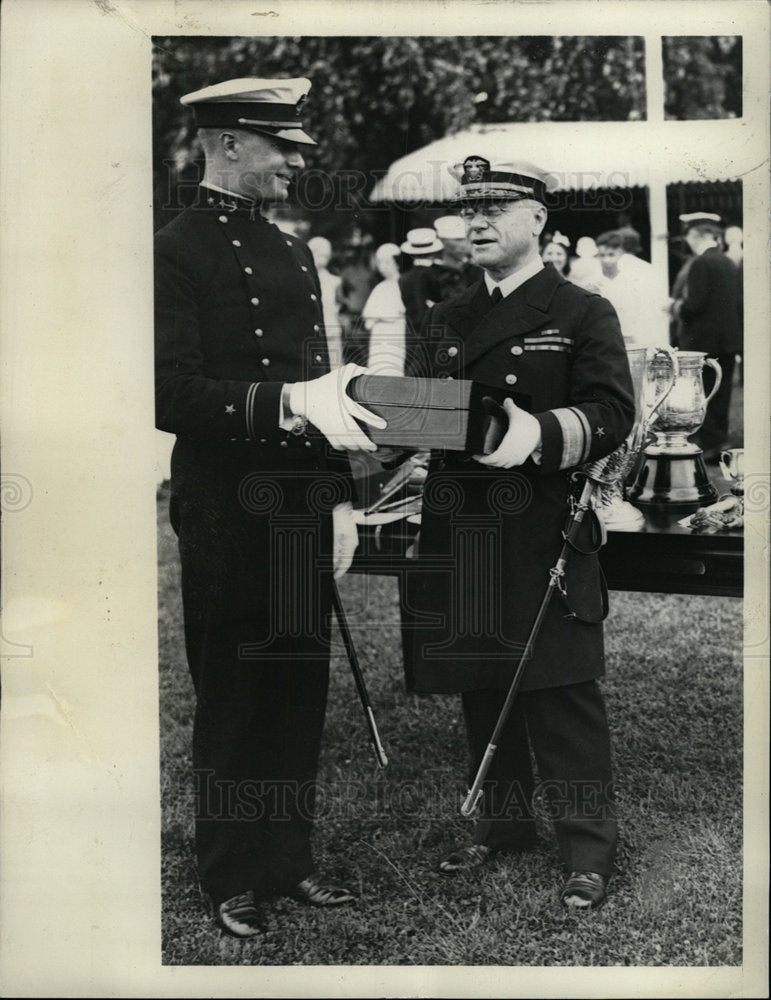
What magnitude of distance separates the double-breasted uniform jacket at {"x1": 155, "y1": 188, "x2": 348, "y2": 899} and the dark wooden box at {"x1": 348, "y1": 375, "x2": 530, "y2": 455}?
7.7 inches

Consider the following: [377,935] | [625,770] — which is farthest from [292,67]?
[377,935]

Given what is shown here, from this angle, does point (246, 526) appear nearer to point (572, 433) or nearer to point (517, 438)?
point (517, 438)

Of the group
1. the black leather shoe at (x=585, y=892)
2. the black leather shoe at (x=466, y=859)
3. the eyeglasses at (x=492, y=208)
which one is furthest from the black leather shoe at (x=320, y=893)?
the eyeglasses at (x=492, y=208)

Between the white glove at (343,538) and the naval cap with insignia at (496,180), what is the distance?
3.23ft

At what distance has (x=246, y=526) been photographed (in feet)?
11.3

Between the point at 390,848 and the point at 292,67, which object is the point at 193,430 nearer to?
the point at 292,67

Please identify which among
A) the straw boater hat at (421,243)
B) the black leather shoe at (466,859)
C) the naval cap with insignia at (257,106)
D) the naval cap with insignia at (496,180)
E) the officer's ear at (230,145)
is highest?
the naval cap with insignia at (257,106)

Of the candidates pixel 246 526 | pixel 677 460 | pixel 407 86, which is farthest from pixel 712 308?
pixel 246 526

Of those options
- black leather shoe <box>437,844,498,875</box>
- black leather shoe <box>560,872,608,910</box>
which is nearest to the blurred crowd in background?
black leather shoe <box>437,844,498,875</box>

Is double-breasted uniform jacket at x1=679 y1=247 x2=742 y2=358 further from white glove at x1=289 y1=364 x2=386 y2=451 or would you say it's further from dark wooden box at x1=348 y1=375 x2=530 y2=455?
white glove at x1=289 y1=364 x2=386 y2=451

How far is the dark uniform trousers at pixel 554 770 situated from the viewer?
3.47 meters

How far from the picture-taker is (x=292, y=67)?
11.3 ft

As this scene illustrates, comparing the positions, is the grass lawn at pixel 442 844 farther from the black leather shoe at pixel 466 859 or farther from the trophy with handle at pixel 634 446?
the trophy with handle at pixel 634 446

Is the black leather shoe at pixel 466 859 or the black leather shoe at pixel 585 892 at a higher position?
the black leather shoe at pixel 466 859
